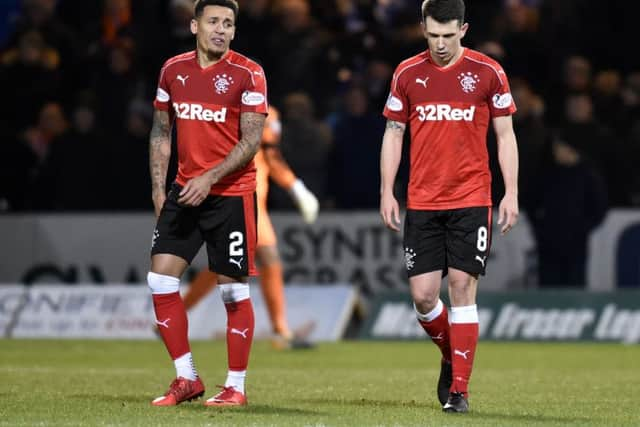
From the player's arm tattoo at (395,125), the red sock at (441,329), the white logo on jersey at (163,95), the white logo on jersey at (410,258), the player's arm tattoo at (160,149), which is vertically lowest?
the red sock at (441,329)

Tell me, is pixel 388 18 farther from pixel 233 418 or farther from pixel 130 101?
pixel 233 418

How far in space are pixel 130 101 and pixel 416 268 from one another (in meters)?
11.2

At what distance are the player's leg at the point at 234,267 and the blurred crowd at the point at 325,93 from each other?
8103mm

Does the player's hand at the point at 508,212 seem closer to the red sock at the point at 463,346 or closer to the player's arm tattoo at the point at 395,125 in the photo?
the red sock at the point at 463,346

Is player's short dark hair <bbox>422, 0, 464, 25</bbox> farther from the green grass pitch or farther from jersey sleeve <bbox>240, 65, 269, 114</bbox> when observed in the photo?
the green grass pitch

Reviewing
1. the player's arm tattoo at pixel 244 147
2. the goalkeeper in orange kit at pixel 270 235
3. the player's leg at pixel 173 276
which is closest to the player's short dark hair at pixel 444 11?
the player's arm tattoo at pixel 244 147

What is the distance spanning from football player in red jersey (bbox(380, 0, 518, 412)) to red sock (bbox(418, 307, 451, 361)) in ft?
0.97

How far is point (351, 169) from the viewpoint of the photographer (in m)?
18.7

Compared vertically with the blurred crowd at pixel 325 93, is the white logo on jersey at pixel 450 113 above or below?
above

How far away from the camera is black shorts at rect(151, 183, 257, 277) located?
9508 millimetres

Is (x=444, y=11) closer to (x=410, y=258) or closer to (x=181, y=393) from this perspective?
(x=410, y=258)

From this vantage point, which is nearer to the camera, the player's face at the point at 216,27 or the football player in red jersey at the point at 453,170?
the football player in red jersey at the point at 453,170

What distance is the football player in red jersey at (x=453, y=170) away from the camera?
30.6 ft

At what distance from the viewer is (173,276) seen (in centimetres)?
953
